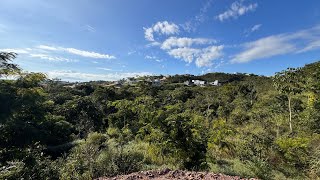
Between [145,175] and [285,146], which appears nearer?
[145,175]

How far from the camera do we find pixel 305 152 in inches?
283

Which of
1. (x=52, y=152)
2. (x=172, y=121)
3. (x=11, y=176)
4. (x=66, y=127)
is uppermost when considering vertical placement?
(x=172, y=121)

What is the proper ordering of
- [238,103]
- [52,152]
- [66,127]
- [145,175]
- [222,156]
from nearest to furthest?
[145,175]
[222,156]
[52,152]
[66,127]
[238,103]

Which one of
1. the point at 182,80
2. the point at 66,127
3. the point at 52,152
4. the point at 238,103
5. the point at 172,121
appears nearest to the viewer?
the point at 172,121

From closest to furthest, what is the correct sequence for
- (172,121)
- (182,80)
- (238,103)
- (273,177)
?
1. (273,177)
2. (172,121)
3. (238,103)
4. (182,80)

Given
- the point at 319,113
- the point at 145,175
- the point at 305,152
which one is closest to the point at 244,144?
the point at 305,152

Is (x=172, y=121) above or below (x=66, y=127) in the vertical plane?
above

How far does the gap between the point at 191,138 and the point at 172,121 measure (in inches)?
23.4

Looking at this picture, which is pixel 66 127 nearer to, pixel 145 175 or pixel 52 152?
pixel 52 152

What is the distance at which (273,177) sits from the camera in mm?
5871

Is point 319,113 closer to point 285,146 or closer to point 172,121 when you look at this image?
point 285,146

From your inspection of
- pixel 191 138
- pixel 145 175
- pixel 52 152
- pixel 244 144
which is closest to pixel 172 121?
pixel 191 138

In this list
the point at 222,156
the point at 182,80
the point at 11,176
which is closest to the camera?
the point at 11,176

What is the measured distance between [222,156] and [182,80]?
214ft
